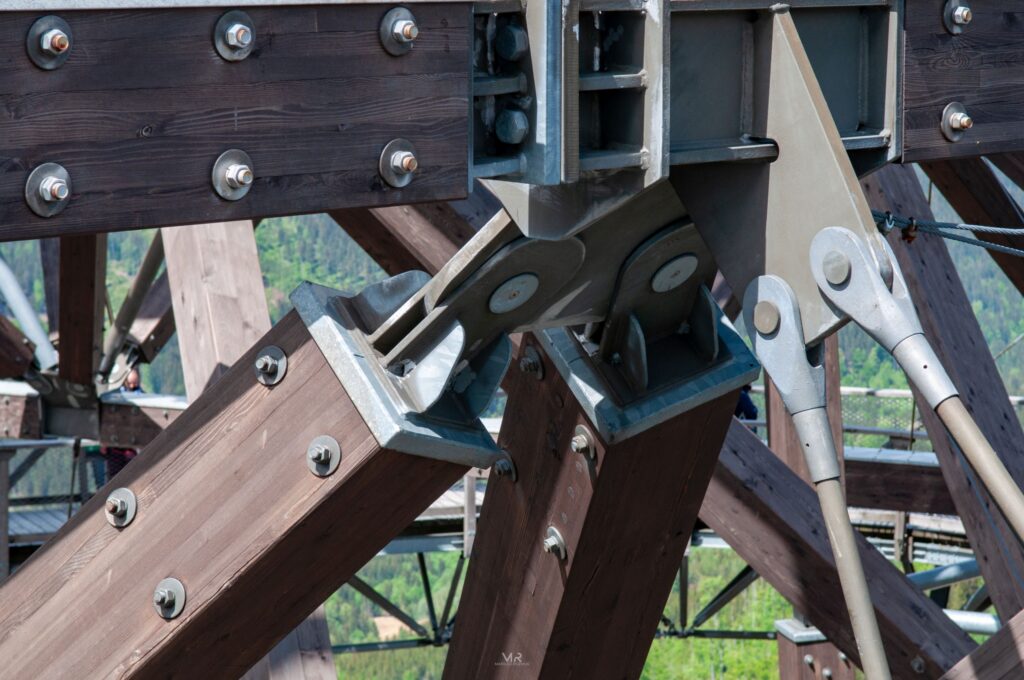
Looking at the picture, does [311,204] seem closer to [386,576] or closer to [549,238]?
[549,238]

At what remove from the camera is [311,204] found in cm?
160

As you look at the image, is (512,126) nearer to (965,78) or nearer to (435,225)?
(965,78)

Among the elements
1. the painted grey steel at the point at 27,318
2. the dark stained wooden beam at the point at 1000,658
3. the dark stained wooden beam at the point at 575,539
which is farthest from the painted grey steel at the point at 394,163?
the painted grey steel at the point at 27,318

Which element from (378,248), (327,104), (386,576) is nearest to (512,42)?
(327,104)

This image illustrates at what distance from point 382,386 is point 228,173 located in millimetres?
516

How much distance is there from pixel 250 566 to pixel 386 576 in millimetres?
20758

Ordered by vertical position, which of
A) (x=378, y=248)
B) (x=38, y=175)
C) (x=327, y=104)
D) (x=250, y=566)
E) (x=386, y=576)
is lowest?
Answer: (x=250, y=566)

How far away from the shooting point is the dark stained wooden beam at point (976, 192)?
12.6 ft

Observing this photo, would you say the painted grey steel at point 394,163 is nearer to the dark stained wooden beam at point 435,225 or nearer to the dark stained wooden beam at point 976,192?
the dark stained wooden beam at point 435,225

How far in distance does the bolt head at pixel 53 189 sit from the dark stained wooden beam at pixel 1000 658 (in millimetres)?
1654

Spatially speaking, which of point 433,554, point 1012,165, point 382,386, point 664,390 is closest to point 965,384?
point 1012,165

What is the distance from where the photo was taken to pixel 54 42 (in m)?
1.38

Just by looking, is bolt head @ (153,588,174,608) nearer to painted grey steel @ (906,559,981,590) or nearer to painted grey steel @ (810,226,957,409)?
painted grey steel @ (810,226,957,409)

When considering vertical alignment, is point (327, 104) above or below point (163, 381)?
below
